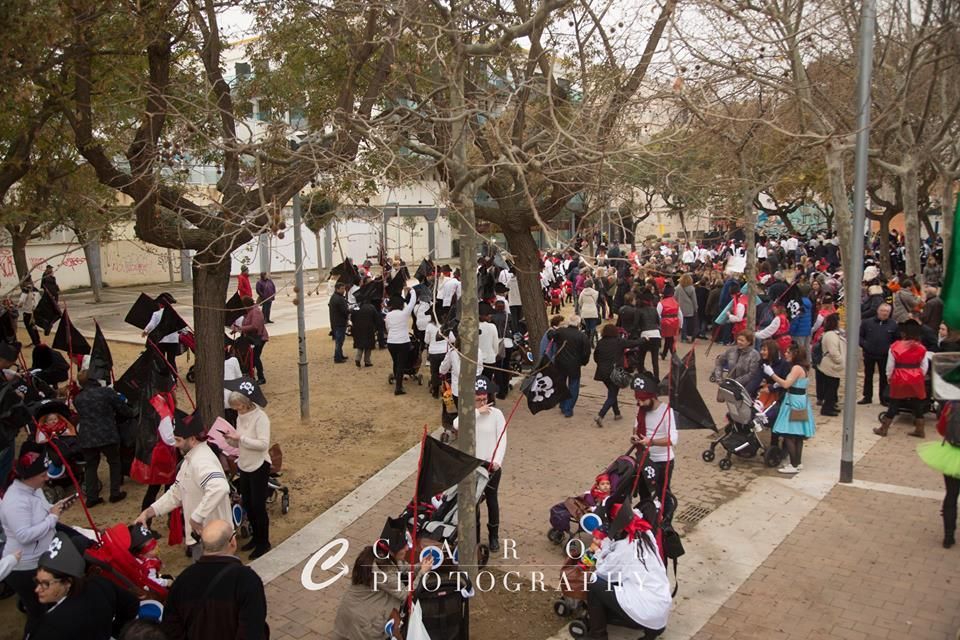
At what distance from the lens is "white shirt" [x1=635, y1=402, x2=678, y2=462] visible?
6.88 meters

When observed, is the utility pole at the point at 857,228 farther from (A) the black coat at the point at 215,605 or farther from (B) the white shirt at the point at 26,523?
(B) the white shirt at the point at 26,523

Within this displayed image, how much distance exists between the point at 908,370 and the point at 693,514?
414cm

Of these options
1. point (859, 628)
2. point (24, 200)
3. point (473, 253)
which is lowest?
point (859, 628)

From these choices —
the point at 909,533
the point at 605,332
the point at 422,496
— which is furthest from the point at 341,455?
the point at 909,533

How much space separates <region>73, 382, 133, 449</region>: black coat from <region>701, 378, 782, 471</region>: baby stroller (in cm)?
718

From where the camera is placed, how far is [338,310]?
1539 centimetres

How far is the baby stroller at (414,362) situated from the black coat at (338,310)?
2011 mm

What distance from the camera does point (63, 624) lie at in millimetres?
4188

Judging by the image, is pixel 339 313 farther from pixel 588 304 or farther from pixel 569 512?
pixel 569 512

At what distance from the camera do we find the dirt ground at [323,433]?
810 cm

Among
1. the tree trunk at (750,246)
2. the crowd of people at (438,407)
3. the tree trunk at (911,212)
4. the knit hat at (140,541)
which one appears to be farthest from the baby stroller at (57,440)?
the tree trunk at (911,212)

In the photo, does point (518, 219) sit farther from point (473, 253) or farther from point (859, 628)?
point (859, 628)

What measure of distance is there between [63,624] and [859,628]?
5566 mm

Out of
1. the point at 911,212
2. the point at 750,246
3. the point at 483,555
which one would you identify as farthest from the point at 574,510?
the point at 911,212
